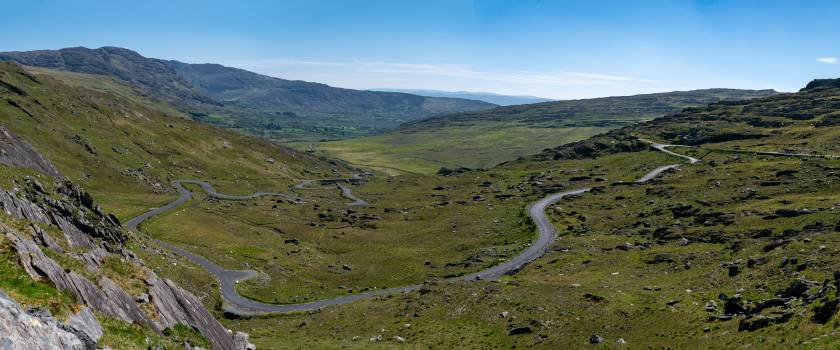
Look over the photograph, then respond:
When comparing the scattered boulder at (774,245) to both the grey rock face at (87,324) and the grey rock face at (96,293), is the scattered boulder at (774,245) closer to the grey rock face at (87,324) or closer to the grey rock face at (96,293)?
the grey rock face at (96,293)

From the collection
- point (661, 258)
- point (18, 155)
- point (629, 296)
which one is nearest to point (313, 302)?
point (629, 296)

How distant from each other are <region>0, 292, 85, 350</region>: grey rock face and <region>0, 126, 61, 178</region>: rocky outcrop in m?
91.3

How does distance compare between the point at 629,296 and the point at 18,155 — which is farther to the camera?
the point at 18,155

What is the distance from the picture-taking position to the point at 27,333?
53.4 feet

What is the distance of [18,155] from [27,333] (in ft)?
355

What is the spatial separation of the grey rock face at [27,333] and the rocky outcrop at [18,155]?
91297mm

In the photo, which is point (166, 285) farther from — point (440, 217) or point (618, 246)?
point (440, 217)

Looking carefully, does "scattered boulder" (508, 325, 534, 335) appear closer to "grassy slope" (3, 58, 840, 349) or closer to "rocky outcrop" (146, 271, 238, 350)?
"grassy slope" (3, 58, 840, 349)

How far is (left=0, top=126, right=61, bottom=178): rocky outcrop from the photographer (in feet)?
315

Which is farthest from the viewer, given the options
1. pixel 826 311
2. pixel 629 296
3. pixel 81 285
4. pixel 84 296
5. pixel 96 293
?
pixel 629 296

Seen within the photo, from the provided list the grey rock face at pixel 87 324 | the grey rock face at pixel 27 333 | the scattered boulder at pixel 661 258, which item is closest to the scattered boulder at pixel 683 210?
the scattered boulder at pixel 661 258

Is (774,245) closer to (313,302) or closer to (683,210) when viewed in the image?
(683,210)

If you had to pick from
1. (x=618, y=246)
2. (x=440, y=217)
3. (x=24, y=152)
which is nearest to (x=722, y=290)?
(x=618, y=246)

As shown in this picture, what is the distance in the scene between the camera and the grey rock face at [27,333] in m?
15.6
